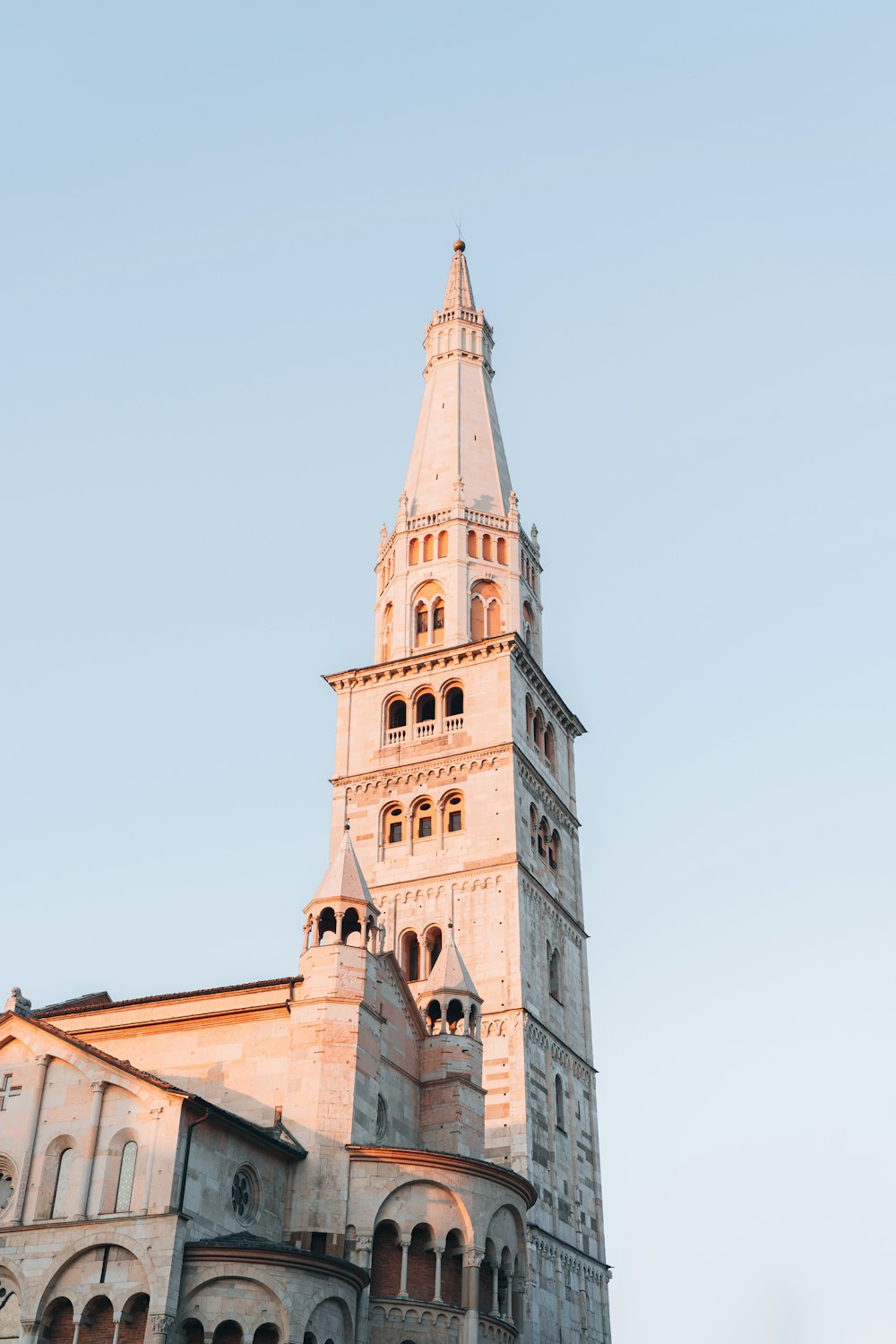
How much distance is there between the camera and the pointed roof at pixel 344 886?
37688mm

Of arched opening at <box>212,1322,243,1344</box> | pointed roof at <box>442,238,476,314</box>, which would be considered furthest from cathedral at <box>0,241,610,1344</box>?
pointed roof at <box>442,238,476,314</box>

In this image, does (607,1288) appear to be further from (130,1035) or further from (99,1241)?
(99,1241)

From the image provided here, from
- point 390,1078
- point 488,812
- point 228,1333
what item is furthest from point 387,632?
point 228,1333

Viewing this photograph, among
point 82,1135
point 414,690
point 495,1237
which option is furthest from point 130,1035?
point 414,690

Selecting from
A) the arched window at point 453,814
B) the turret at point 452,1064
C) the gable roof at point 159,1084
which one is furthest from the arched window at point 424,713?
the gable roof at point 159,1084

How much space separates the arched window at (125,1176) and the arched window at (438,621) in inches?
1247

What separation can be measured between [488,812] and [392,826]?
4.17m

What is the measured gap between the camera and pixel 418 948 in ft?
168

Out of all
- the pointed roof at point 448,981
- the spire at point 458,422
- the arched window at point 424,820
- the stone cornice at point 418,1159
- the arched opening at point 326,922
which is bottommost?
the stone cornice at point 418,1159

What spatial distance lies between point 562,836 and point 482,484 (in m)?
16.6

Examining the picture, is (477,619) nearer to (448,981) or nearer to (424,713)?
(424,713)

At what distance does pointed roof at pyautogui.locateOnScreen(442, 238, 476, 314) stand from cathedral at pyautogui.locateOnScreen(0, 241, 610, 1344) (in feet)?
42.7

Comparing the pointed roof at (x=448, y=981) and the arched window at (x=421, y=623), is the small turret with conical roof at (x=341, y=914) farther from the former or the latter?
the arched window at (x=421, y=623)

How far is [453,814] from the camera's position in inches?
2131
